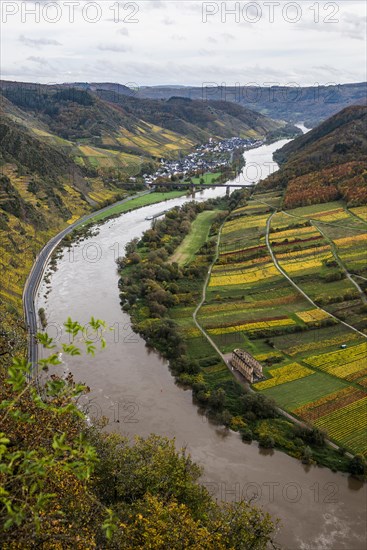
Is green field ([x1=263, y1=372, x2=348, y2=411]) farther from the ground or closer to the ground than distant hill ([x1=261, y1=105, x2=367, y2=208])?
closer to the ground

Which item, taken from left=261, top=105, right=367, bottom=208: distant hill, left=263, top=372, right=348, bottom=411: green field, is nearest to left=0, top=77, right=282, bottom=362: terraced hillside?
left=263, top=372, right=348, bottom=411: green field

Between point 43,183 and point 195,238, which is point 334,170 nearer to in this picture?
point 195,238

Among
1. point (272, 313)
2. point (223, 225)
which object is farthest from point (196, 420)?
point (223, 225)

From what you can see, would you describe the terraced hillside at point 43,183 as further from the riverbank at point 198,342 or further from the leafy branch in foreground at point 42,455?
the riverbank at point 198,342

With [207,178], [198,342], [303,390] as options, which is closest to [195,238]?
[198,342]

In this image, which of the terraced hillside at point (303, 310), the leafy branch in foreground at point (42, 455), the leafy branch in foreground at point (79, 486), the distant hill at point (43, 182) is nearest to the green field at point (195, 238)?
the terraced hillside at point (303, 310)

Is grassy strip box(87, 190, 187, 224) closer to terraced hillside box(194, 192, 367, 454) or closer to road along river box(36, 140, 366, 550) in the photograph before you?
terraced hillside box(194, 192, 367, 454)
